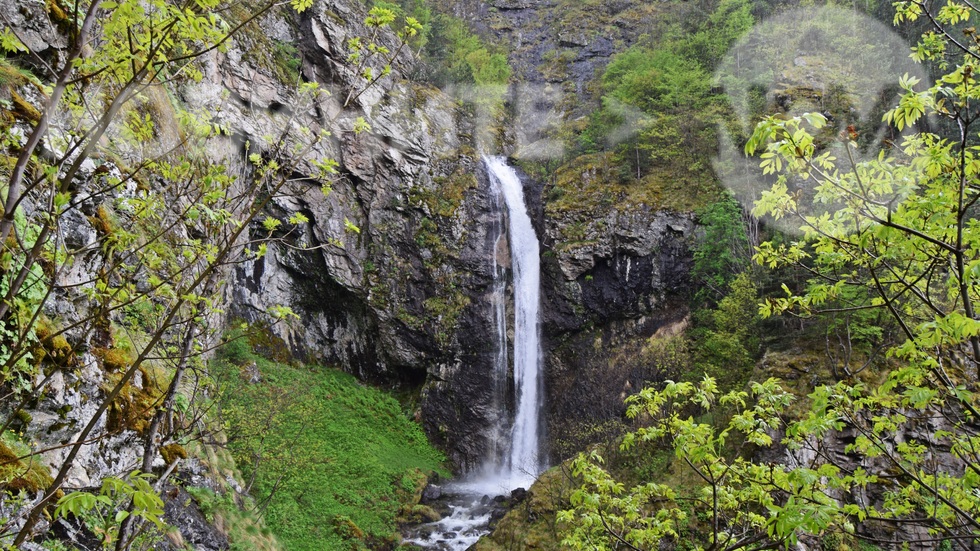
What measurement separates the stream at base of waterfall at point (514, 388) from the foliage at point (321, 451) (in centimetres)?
176

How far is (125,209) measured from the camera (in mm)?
3586

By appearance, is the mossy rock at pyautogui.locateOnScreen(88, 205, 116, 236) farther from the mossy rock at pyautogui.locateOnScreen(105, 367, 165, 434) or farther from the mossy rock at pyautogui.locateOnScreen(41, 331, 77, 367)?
the mossy rock at pyautogui.locateOnScreen(105, 367, 165, 434)

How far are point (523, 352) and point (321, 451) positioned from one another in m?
7.89

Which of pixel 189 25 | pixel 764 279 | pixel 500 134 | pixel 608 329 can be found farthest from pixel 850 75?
pixel 189 25

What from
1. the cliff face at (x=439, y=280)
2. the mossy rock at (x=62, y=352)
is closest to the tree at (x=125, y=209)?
the mossy rock at (x=62, y=352)

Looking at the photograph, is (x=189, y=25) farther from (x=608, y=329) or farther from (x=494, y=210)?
(x=494, y=210)

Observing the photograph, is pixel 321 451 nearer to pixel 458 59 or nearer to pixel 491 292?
pixel 491 292

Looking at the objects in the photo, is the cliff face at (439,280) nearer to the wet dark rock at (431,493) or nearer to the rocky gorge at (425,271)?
the rocky gorge at (425,271)

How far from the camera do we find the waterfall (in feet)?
56.0

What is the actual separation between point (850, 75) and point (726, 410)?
49.3 feet

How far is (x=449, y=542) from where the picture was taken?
12.2 meters

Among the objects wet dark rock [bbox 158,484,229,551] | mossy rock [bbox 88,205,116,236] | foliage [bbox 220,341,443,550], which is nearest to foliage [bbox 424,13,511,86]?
foliage [bbox 220,341,443,550]

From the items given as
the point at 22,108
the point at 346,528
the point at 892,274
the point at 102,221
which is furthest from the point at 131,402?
the point at 346,528

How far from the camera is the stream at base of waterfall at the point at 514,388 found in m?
15.2
